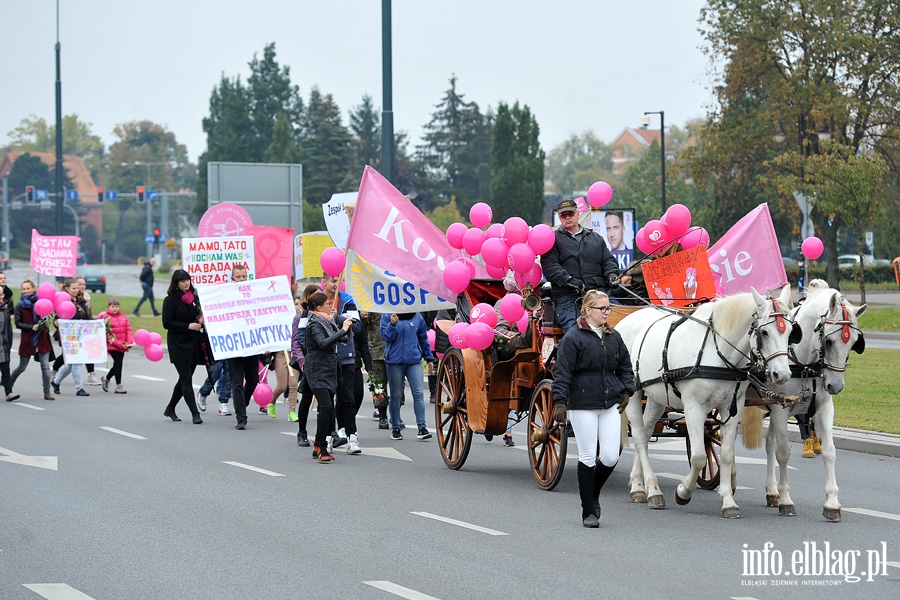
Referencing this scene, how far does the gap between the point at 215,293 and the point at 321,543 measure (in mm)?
9362

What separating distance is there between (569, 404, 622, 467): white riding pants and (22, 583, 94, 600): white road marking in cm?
385

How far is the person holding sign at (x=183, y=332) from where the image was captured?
658 inches

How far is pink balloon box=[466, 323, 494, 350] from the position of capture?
38.2 feet

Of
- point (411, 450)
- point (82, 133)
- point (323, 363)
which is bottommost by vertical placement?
point (411, 450)

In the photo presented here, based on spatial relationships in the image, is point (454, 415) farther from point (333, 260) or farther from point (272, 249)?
point (272, 249)

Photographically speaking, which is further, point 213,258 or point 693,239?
point 213,258

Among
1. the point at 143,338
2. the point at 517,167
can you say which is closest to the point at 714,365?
the point at 143,338

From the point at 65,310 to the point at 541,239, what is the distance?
12.2 metres

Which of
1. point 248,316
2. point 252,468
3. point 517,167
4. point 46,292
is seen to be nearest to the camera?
point 252,468

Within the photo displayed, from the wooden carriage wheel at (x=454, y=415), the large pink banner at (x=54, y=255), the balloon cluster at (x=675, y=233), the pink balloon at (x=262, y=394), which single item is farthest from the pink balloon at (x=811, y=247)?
the large pink banner at (x=54, y=255)

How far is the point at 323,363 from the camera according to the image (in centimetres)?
1329

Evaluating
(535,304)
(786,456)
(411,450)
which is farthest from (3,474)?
(786,456)

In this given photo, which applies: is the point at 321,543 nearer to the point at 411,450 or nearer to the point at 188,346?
the point at 411,450

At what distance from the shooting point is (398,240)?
12.9 m
